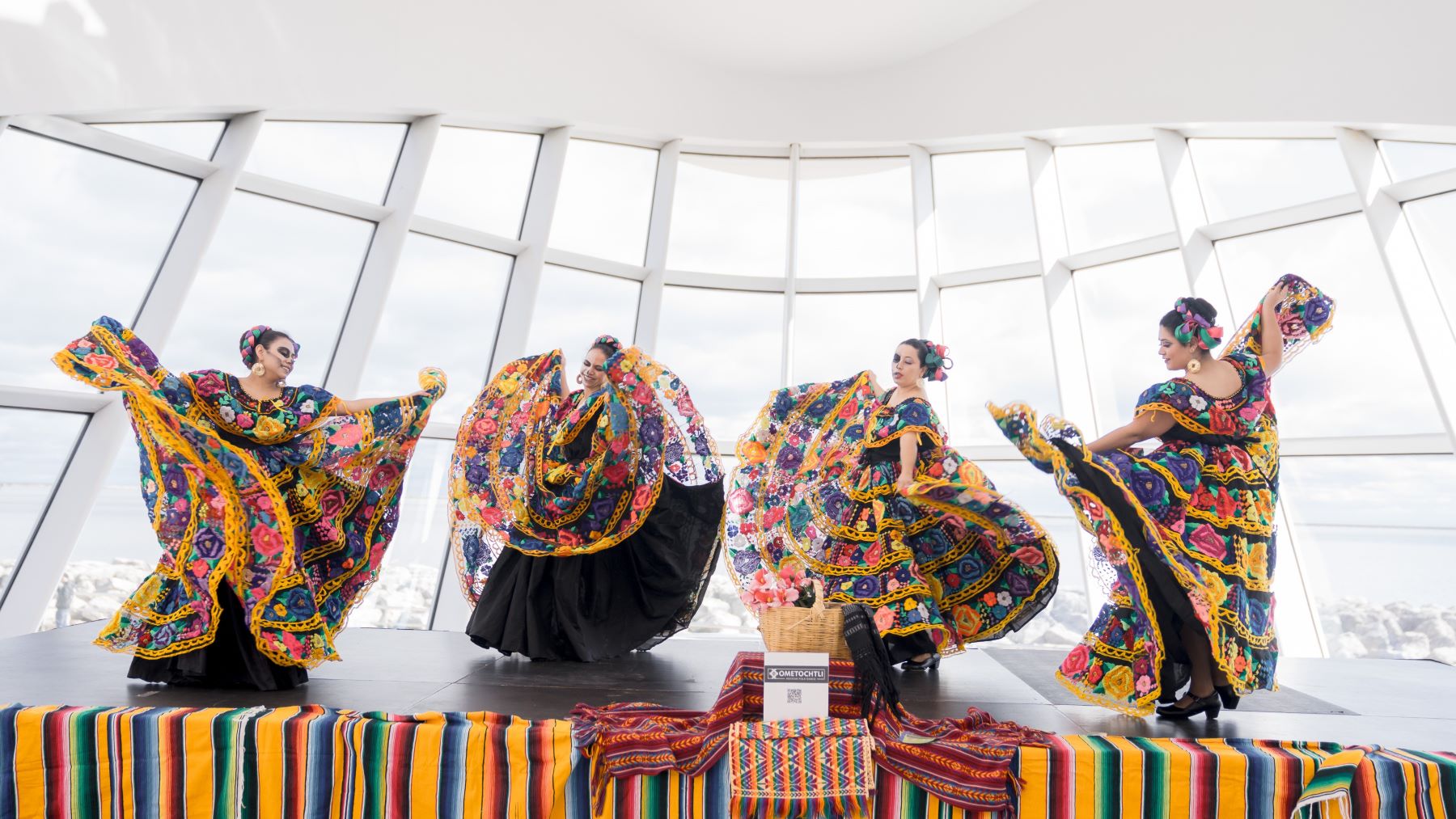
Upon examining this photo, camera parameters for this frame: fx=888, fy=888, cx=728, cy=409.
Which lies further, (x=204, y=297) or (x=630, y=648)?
(x=204, y=297)

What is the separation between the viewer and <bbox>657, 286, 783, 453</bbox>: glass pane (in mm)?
7102

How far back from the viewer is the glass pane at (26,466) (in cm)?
444

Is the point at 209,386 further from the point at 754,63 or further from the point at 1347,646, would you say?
the point at 1347,646

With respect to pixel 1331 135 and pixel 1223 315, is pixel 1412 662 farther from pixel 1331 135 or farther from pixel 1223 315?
pixel 1331 135

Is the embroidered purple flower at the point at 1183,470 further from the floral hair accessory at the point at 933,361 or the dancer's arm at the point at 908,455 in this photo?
the floral hair accessory at the point at 933,361

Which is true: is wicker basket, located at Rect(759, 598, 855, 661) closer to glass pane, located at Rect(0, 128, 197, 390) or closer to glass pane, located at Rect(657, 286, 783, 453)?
glass pane, located at Rect(0, 128, 197, 390)

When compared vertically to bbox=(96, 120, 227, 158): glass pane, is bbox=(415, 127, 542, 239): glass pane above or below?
above

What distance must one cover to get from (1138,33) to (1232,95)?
682mm

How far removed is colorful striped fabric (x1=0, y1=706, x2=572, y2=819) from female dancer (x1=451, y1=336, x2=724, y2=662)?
4.68 feet

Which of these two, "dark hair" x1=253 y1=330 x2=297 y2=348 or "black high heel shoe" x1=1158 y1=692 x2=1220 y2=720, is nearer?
"black high heel shoe" x1=1158 y1=692 x2=1220 y2=720

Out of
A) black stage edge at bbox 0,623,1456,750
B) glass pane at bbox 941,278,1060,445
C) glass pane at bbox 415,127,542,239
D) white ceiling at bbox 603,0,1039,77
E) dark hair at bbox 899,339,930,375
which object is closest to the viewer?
black stage edge at bbox 0,623,1456,750

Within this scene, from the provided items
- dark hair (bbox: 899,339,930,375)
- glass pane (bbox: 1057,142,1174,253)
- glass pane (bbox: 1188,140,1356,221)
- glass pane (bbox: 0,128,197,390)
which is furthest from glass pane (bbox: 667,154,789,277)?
dark hair (bbox: 899,339,930,375)

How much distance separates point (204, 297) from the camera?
→ 5.29m

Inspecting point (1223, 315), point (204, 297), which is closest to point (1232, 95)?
point (1223, 315)
